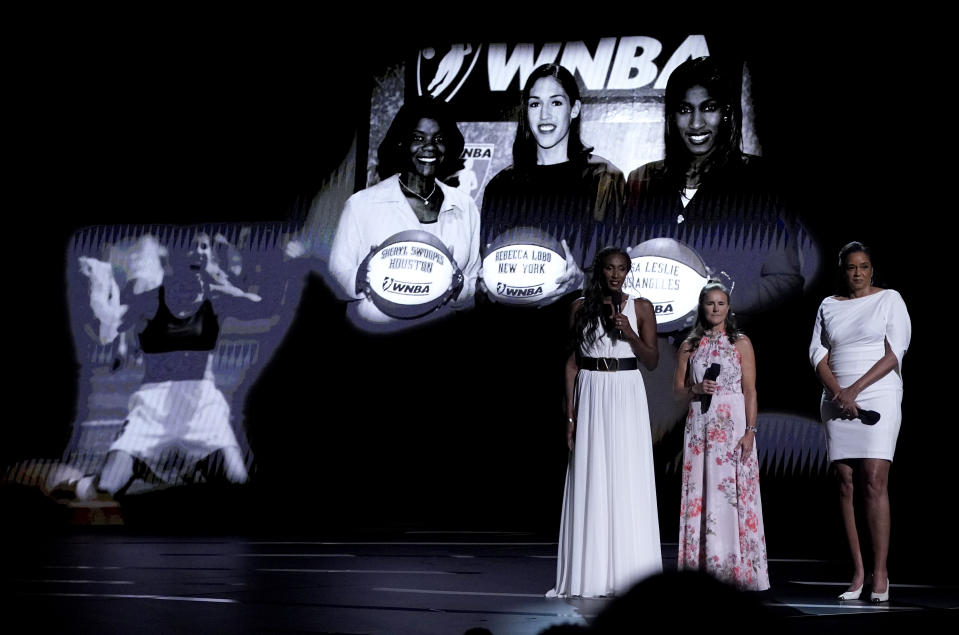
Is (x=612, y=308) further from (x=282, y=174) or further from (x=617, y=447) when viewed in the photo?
(x=282, y=174)

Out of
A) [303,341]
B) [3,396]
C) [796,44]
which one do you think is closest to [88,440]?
[3,396]

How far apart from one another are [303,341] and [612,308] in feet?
11.5

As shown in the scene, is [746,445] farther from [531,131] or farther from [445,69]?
[445,69]

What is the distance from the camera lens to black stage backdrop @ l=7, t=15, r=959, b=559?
635cm

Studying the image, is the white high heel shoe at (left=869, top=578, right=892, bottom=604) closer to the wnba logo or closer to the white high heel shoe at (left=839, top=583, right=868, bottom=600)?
the white high heel shoe at (left=839, top=583, right=868, bottom=600)

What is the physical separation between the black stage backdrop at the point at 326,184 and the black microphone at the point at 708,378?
2170 mm

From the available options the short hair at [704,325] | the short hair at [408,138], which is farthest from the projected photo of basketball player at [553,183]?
the short hair at [704,325]

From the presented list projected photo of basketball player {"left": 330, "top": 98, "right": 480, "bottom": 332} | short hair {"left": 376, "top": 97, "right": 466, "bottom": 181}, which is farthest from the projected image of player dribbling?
short hair {"left": 376, "top": 97, "right": 466, "bottom": 181}

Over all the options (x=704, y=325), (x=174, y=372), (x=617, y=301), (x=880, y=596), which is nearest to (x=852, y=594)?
(x=880, y=596)

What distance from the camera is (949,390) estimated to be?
6.21m

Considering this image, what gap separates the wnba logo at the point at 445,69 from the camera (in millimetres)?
7098

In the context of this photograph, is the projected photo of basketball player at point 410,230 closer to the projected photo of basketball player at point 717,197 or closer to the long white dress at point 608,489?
the projected photo of basketball player at point 717,197

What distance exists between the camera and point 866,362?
4184 mm

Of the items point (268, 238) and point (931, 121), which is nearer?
point (931, 121)
